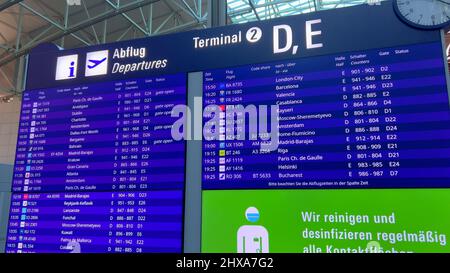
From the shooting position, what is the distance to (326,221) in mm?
1925

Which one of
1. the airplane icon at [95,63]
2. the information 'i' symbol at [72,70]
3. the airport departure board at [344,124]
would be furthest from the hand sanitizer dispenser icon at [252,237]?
the information 'i' symbol at [72,70]

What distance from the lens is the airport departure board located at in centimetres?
187

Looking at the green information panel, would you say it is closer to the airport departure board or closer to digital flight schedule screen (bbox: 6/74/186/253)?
the airport departure board

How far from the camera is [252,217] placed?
2.06m

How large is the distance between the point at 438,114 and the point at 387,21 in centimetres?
57

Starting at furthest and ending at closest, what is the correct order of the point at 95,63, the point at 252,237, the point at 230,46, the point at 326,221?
the point at 95,63
the point at 230,46
the point at 252,237
the point at 326,221

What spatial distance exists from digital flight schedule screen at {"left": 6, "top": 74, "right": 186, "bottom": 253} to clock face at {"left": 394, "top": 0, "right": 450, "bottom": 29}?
4.34 feet

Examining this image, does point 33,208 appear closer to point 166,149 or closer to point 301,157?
A: point 166,149

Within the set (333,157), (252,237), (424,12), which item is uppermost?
(424,12)

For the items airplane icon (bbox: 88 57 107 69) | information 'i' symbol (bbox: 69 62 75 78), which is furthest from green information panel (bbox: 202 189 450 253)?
information 'i' symbol (bbox: 69 62 75 78)

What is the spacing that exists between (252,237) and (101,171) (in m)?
1.06

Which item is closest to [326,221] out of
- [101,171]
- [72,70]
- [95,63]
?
[101,171]

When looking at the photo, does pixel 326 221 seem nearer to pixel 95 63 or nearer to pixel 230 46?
pixel 230 46
